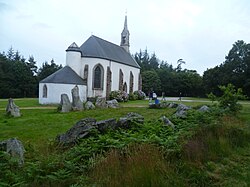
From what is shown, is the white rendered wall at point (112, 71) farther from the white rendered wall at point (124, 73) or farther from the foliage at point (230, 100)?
the foliage at point (230, 100)

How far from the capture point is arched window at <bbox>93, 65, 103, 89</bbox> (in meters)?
38.0

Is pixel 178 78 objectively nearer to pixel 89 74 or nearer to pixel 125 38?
pixel 125 38

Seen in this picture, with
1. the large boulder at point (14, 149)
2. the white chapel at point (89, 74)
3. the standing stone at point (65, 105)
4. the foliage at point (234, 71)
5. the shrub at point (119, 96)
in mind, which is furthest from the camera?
the foliage at point (234, 71)

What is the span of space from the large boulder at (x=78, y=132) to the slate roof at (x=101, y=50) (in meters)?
29.8

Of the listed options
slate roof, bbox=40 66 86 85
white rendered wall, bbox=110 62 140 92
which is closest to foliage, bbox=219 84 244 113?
slate roof, bbox=40 66 86 85

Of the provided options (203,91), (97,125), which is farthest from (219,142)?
(203,91)

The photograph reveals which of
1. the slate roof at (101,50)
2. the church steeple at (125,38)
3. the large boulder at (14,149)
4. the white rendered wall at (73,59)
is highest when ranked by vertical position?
the church steeple at (125,38)

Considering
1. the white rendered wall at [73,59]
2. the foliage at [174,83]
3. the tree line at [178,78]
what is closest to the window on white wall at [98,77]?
the white rendered wall at [73,59]

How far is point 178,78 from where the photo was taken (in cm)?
6538

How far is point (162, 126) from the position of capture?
872cm

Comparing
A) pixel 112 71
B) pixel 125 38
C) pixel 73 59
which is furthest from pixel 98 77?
pixel 125 38

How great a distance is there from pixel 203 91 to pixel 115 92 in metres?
29.7

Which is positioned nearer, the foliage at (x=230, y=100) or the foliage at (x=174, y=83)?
the foliage at (x=230, y=100)

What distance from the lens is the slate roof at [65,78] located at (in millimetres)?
33156
